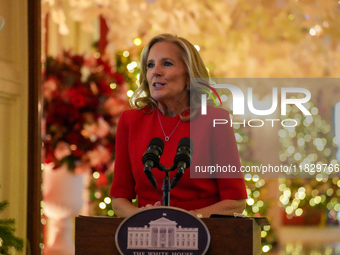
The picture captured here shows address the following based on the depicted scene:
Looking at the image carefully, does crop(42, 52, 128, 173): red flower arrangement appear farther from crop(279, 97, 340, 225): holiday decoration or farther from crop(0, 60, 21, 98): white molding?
crop(279, 97, 340, 225): holiday decoration

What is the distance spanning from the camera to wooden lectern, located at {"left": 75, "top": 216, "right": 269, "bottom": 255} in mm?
1194

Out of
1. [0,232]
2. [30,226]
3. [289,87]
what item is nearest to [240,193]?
[0,232]

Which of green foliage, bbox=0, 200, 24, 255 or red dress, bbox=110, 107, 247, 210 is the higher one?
red dress, bbox=110, 107, 247, 210

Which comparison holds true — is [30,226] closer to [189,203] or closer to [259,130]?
[189,203]

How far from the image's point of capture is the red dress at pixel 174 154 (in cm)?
166

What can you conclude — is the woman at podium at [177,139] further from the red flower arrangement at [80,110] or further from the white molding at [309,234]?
the white molding at [309,234]

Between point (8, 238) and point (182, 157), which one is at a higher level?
point (182, 157)

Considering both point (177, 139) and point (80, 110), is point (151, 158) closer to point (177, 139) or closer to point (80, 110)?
point (177, 139)

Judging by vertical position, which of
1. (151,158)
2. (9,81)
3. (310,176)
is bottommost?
(310,176)

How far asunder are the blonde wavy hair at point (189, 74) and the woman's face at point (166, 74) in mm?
20

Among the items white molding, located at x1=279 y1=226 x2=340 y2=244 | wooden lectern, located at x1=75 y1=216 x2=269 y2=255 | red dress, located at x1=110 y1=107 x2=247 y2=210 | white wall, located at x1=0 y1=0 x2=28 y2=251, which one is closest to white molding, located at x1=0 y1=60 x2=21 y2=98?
white wall, located at x1=0 y1=0 x2=28 y2=251

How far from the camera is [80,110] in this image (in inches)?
125

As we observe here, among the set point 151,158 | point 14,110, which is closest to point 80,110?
point 14,110

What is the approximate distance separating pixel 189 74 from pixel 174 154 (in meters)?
0.32
